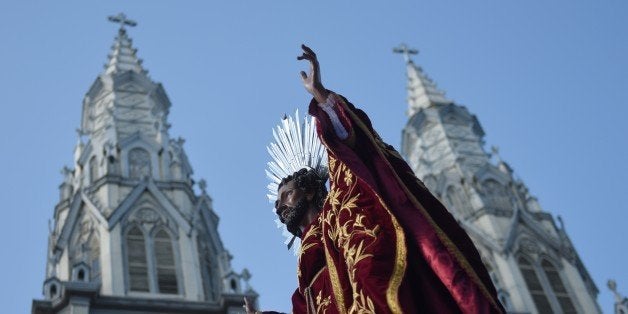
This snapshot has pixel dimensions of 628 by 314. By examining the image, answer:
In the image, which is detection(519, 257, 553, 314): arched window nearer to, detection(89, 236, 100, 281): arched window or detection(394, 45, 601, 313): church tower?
detection(394, 45, 601, 313): church tower

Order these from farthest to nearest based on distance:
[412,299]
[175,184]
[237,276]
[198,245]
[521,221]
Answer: [521,221], [175,184], [198,245], [237,276], [412,299]

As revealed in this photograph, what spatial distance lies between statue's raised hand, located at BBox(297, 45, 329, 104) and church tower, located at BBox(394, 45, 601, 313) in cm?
2309

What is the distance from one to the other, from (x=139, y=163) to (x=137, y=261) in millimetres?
5120

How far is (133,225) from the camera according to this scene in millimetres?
28391

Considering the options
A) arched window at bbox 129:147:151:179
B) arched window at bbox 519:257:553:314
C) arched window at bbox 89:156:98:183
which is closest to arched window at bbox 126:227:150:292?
arched window at bbox 129:147:151:179

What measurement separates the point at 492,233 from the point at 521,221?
4.23ft

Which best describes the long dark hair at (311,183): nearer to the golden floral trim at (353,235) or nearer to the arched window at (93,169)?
the golden floral trim at (353,235)

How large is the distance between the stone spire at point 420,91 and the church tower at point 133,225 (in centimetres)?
964

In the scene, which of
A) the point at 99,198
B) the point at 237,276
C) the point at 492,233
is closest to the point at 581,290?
the point at 492,233

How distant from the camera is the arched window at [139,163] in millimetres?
30891

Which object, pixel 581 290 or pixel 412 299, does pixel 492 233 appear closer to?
pixel 581 290

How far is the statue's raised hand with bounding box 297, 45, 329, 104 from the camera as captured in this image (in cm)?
621

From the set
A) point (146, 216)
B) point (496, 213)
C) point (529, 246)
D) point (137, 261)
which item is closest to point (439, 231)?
point (137, 261)

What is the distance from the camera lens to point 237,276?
2641cm
